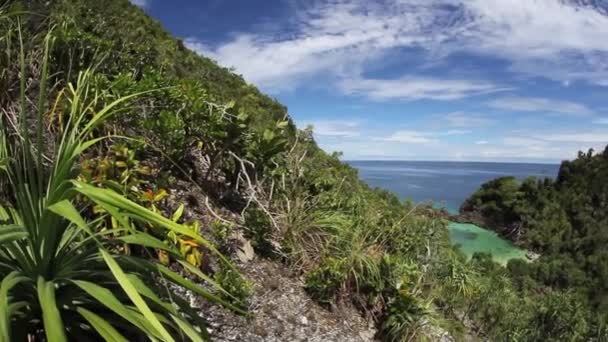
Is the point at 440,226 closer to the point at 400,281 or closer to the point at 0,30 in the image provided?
the point at 400,281

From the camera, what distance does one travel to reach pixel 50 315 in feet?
4.51

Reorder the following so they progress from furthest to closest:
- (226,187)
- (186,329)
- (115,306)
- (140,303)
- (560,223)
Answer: (560,223) < (226,187) < (186,329) < (115,306) < (140,303)

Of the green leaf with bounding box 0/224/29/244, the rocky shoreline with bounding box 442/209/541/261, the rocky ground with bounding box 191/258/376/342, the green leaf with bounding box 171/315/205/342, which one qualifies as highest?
the green leaf with bounding box 0/224/29/244

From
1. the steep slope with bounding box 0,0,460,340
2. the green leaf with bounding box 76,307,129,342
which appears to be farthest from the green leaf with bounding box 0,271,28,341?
the steep slope with bounding box 0,0,460,340

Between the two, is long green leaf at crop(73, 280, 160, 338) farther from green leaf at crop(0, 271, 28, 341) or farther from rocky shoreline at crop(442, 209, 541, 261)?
rocky shoreline at crop(442, 209, 541, 261)

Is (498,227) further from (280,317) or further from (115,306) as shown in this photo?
(115,306)

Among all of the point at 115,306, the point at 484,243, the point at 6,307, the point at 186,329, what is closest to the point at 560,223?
the point at 484,243

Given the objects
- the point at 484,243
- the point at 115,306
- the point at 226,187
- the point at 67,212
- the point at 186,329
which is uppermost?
the point at 67,212

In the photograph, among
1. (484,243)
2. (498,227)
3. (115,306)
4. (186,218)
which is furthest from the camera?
(498,227)

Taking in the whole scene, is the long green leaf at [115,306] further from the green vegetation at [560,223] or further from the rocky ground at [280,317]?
the green vegetation at [560,223]

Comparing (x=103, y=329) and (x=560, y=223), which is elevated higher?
(x=103, y=329)

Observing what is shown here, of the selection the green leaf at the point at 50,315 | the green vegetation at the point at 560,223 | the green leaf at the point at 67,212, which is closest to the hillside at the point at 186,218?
the green leaf at the point at 50,315

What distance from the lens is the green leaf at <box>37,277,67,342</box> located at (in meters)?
1.31

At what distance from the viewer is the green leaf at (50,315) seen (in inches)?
51.8
